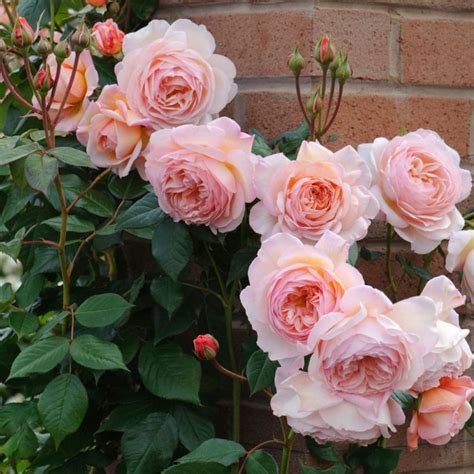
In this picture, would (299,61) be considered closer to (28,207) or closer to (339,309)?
(339,309)

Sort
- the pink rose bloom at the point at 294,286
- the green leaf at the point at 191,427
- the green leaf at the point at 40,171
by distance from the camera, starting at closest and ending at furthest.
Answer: the pink rose bloom at the point at 294,286 → the green leaf at the point at 40,171 → the green leaf at the point at 191,427

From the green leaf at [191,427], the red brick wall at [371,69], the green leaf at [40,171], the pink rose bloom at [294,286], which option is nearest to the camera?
the pink rose bloom at [294,286]

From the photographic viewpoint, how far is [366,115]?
125 centimetres

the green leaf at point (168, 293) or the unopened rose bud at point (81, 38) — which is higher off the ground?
the unopened rose bud at point (81, 38)

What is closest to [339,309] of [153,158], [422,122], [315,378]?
[315,378]

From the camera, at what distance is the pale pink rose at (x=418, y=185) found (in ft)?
3.45

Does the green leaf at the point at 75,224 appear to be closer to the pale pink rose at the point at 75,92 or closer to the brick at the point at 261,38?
the pale pink rose at the point at 75,92

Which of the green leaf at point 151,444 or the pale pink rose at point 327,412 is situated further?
the green leaf at point 151,444

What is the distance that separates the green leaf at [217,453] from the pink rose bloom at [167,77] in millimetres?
382

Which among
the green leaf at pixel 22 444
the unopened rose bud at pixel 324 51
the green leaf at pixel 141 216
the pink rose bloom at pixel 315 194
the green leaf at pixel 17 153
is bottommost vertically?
the green leaf at pixel 22 444

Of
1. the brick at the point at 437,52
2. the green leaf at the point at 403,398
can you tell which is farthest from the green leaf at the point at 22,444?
the brick at the point at 437,52

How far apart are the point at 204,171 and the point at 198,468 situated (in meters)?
0.33

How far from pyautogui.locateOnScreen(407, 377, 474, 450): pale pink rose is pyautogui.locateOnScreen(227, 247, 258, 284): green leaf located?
26cm

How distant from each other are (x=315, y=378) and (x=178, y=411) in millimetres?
279
